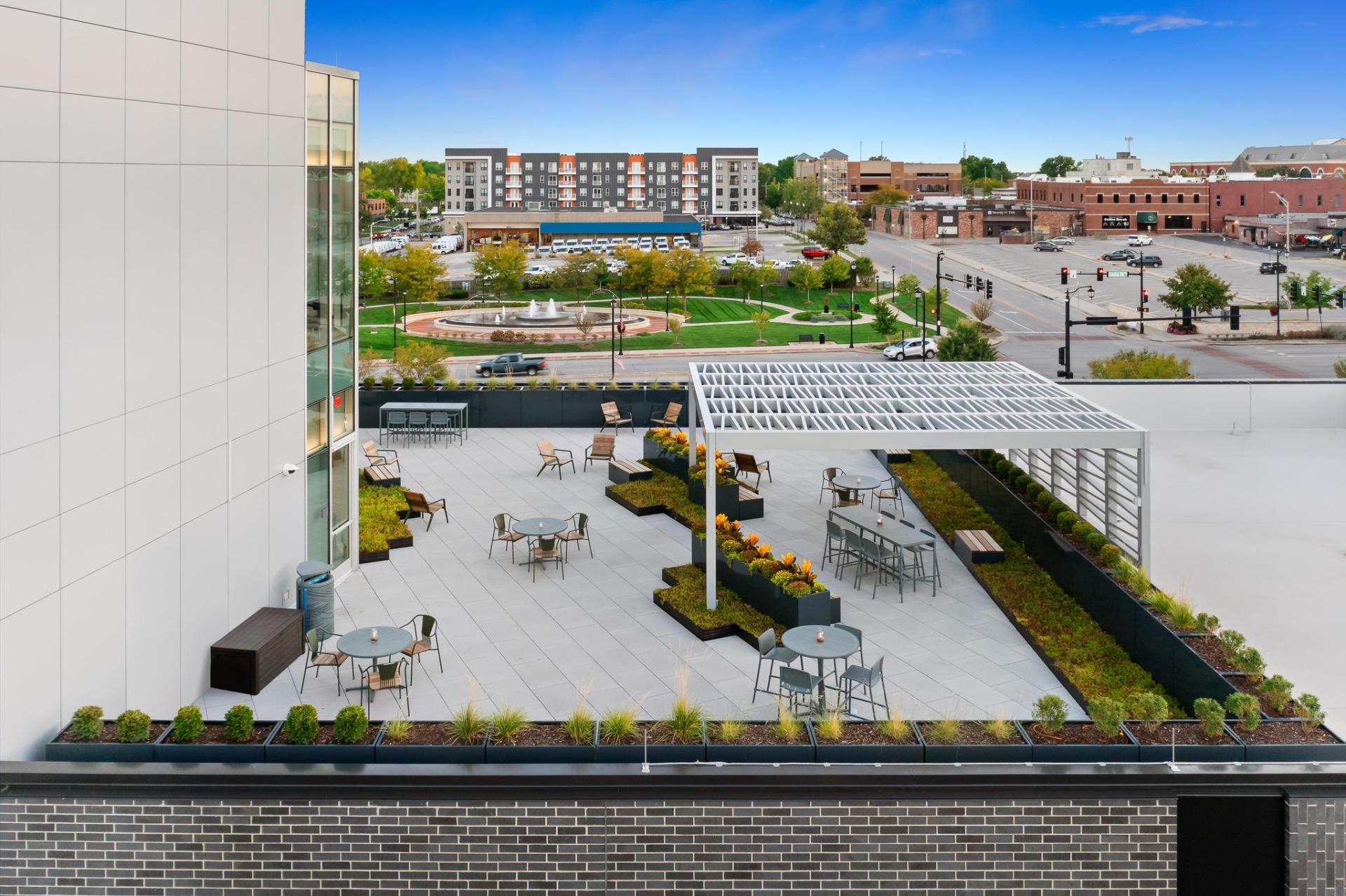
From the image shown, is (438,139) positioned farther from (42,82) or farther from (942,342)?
(42,82)

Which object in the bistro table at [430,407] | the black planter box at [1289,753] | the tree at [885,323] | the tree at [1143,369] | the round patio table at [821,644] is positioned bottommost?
the black planter box at [1289,753]

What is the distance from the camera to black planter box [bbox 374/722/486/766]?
9227mm

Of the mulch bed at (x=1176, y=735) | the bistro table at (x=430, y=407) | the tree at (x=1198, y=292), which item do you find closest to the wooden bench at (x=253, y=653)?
the mulch bed at (x=1176, y=735)

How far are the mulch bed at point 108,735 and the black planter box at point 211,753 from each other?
1.10 ft

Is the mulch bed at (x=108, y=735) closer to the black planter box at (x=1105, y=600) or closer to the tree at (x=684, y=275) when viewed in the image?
the black planter box at (x=1105, y=600)

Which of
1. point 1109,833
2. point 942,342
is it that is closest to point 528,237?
point 942,342

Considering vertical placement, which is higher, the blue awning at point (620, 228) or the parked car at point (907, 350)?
the blue awning at point (620, 228)

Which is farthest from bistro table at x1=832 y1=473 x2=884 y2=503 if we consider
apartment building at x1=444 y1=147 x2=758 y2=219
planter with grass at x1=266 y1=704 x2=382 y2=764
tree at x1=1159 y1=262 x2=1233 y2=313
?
apartment building at x1=444 y1=147 x2=758 y2=219

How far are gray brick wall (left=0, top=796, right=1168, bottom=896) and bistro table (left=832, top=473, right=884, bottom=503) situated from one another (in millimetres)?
10551

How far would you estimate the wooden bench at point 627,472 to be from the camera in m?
21.5

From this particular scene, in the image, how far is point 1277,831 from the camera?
8961mm

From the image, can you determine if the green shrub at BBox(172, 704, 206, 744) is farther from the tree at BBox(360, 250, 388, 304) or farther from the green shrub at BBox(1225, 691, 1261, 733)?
the tree at BBox(360, 250, 388, 304)

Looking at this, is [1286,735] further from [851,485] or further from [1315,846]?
[851,485]

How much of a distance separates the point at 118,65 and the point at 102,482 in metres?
3.96
